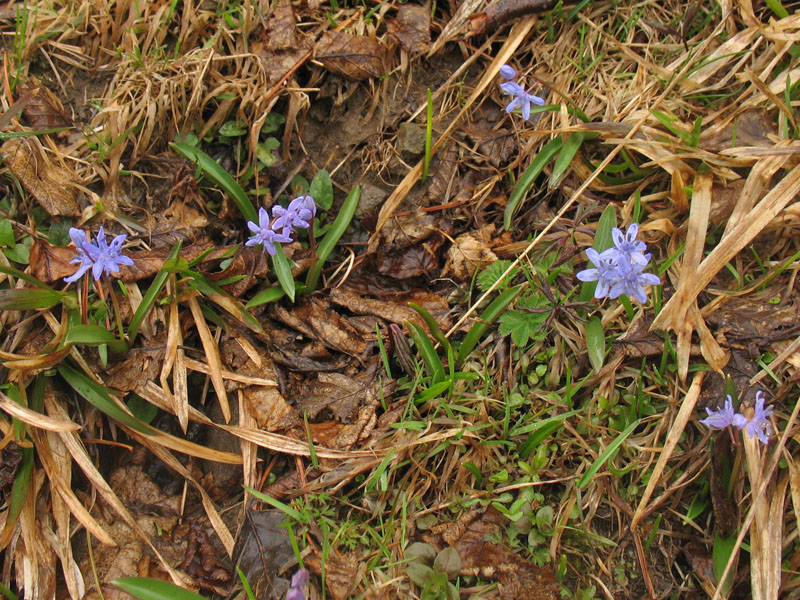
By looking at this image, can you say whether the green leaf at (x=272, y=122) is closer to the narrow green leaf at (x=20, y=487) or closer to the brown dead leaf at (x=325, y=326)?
the brown dead leaf at (x=325, y=326)

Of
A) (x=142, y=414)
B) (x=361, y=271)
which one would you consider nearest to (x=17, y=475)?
(x=142, y=414)

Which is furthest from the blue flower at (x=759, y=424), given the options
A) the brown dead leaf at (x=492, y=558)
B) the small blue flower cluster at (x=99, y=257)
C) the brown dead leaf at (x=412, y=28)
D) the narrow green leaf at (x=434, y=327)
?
the small blue flower cluster at (x=99, y=257)

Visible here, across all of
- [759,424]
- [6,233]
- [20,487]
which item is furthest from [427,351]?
[6,233]

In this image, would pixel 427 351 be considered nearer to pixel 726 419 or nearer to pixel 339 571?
pixel 339 571

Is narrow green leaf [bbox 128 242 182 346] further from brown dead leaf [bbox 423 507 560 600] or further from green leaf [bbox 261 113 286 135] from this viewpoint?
brown dead leaf [bbox 423 507 560 600]

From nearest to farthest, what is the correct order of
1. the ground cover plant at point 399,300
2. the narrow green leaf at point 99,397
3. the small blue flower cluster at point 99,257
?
the small blue flower cluster at point 99,257 < the ground cover plant at point 399,300 < the narrow green leaf at point 99,397

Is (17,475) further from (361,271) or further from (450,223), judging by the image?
(450,223)

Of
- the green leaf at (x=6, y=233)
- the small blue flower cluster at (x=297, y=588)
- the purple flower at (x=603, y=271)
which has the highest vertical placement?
the purple flower at (x=603, y=271)

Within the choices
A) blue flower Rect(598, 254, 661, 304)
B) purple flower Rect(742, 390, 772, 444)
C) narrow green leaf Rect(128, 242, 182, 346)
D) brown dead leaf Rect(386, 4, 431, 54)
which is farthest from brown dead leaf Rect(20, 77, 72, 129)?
purple flower Rect(742, 390, 772, 444)
